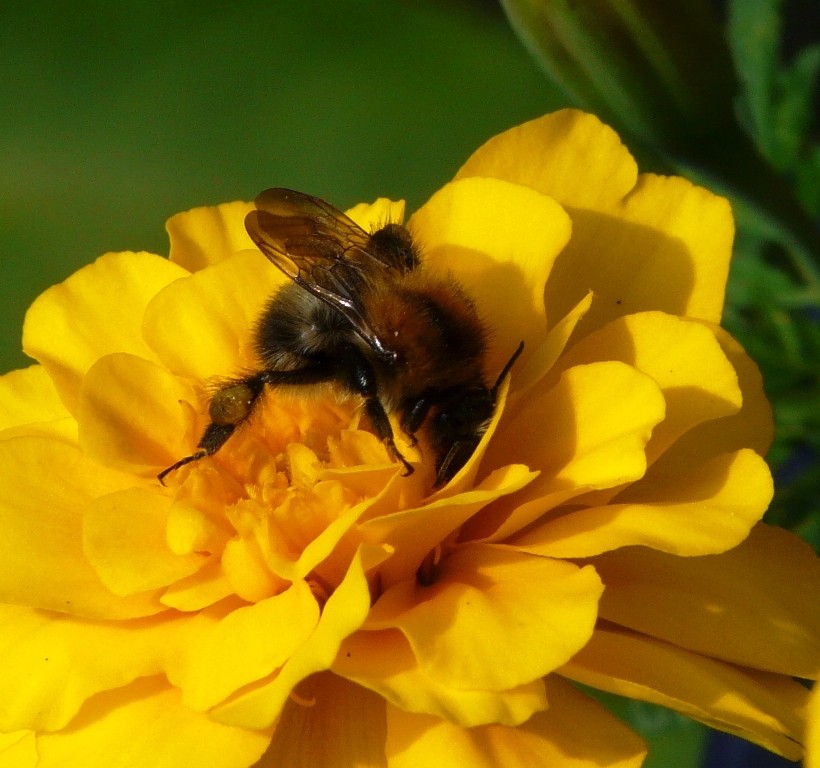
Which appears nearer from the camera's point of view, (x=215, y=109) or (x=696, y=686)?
(x=696, y=686)

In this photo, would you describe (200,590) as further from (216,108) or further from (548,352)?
(216,108)

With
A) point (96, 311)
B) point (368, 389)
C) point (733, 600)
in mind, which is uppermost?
point (96, 311)

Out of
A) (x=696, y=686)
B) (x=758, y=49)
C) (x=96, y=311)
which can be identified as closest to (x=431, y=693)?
(x=696, y=686)

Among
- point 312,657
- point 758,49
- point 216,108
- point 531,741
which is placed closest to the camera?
point 312,657

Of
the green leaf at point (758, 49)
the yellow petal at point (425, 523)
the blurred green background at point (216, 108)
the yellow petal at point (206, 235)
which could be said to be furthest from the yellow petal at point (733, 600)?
the blurred green background at point (216, 108)

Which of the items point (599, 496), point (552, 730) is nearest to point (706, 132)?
point (599, 496)

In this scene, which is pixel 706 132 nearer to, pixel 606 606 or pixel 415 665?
pixel 606 606

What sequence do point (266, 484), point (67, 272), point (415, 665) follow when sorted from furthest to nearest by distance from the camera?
point (67, 272)
point (266, 484)
point (415, 665)

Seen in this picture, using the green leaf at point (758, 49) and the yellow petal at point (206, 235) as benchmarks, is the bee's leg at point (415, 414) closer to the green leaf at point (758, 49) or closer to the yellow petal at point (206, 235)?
the yellow petal at point (206, 235)
